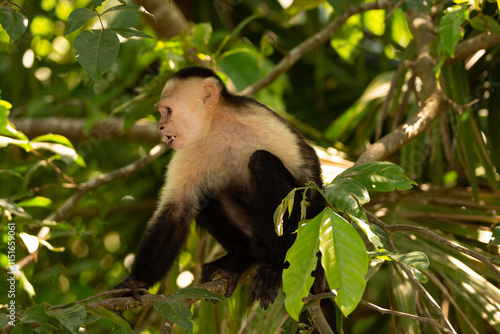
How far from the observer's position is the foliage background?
9.34 ft

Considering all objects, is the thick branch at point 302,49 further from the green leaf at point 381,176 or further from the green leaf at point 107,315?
the green leaf at point 107,315

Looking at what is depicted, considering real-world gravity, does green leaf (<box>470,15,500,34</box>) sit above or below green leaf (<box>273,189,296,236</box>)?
above

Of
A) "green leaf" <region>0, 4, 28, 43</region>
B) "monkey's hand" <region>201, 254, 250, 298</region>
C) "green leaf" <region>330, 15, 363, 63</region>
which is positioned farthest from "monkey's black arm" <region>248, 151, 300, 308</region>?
"green leaf" <region>330, 15, 363, 63</region>

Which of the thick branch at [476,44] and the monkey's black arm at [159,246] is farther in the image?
the thick branch at [476,44]

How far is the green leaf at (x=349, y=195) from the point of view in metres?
1.63

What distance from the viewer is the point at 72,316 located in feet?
5.58

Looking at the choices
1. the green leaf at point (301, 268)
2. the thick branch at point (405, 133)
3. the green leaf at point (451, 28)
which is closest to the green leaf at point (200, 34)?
the thick branch at point (405, 133)

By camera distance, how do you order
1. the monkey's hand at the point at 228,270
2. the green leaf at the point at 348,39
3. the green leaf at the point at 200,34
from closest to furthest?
the monkey's hand at the point at 228,270 < the green leaf at the point at 200,34 < the green leaf at the point at 348,39

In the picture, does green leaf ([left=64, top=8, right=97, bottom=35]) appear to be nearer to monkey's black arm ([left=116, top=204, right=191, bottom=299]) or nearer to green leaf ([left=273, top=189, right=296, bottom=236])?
green leaf ([left=273, top=189, right=296, bottom=236])

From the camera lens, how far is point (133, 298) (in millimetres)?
2283

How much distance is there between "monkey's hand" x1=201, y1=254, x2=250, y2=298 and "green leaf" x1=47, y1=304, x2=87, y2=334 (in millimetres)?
1079

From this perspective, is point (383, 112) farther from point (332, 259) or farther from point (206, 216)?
point (332, 259)

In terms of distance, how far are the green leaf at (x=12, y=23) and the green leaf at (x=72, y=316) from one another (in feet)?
2.85

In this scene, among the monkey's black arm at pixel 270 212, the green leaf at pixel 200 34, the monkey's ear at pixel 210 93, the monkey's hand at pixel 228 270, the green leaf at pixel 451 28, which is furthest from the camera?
the green leaf at pixel 200 34
